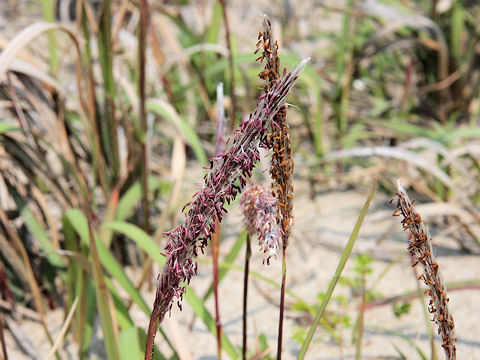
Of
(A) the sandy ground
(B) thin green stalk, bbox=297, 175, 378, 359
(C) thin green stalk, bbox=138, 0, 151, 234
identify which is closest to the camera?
(B) thin green stalk, bbox=297, 175, 378, 359

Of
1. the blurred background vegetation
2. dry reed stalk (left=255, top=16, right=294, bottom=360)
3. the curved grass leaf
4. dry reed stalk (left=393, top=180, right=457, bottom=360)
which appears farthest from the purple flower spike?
the curved grass leaf

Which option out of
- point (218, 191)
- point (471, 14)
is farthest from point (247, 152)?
point (471, 14)

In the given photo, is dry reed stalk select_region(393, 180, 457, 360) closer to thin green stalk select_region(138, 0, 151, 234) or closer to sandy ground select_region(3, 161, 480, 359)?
sandy ground select_region(3, 161, 480, 359)

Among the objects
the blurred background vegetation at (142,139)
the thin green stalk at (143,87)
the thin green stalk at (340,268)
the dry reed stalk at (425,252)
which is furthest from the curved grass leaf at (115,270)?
the dry reed stalk at (425,252)

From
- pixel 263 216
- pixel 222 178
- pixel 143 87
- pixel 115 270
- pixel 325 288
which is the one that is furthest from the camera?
pixel 325 288

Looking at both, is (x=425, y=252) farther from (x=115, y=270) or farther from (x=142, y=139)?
(x=142, y=139)

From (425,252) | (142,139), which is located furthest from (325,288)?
(425,252)
